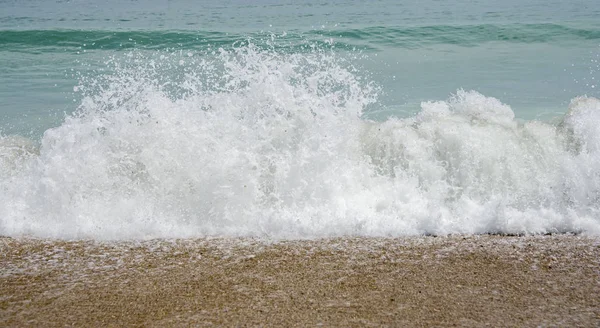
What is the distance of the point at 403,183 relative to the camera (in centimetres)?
491

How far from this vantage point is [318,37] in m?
12.9

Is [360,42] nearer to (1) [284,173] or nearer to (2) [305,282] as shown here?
(1) [284,173]

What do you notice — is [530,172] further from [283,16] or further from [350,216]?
[283,16]

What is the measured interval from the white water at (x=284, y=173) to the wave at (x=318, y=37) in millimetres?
7125

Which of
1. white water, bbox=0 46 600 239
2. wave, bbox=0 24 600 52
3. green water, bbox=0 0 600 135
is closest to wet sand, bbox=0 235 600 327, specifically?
white water, bbox=0 46 600 239

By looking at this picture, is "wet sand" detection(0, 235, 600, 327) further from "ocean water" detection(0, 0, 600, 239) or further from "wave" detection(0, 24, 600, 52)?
"wave" detection(0, 24, 600, 52)

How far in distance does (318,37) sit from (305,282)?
9.99 metres

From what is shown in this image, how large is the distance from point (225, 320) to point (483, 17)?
548 inches

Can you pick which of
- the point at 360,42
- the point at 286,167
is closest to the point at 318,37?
the point at 360,42

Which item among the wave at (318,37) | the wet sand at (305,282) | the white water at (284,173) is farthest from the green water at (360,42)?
the wet sand at (305,282)

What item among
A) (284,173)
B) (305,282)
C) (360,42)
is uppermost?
(360,42)

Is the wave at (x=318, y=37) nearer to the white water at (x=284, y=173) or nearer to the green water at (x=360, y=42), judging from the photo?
the green water at (x=360, y=42)

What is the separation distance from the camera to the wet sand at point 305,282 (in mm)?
3027

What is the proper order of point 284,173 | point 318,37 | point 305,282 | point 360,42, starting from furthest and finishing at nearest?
point 318,37 < point 360,42 < point 284,173 < point 305,282
